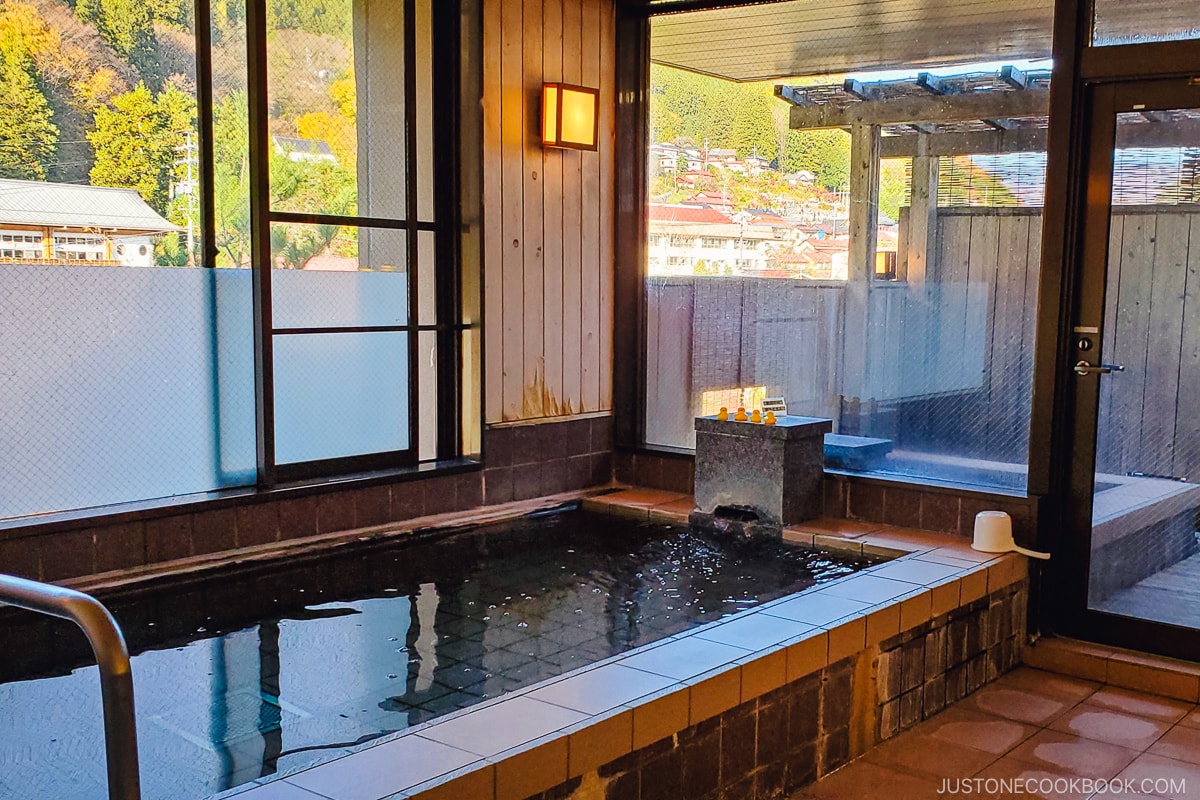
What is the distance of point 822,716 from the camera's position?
325cm

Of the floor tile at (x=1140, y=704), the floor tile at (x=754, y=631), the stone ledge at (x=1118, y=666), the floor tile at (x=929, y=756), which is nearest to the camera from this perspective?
the floor tile at (x=754, y=631)

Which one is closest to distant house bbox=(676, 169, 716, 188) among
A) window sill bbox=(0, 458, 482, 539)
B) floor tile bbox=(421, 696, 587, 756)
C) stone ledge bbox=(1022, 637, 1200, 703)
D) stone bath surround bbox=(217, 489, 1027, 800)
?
window sill bbox=(0, 458, 482, 539)

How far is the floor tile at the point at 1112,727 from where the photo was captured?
11.6ft

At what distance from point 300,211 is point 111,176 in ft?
2.48

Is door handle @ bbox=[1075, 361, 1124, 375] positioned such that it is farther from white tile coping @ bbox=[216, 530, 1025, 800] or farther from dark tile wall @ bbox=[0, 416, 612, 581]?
dark tile wall @ bbox=[0, 416, 612, 581]

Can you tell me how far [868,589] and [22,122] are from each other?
10.3 feet

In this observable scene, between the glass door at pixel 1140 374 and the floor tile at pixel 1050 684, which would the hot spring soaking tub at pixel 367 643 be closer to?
the floor tile at pixel 1050 684

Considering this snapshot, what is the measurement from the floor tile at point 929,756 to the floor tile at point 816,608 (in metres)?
0.45

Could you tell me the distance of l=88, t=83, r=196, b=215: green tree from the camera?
382cm

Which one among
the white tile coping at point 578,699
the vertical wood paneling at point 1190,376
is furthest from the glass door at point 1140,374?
the white tile coping at point 578,699

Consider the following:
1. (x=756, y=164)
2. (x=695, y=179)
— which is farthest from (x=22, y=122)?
(x=756, y=164)

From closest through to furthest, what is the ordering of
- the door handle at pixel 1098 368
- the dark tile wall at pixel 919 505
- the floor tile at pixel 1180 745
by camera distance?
the floor tile at pixel 1180 745 < the door handle at pixel 1098 368 < the dark tile wall at pixel 919 505

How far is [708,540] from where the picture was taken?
4.61 m

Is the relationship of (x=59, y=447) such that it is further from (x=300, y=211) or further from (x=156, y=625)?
(x=300, y=211)
